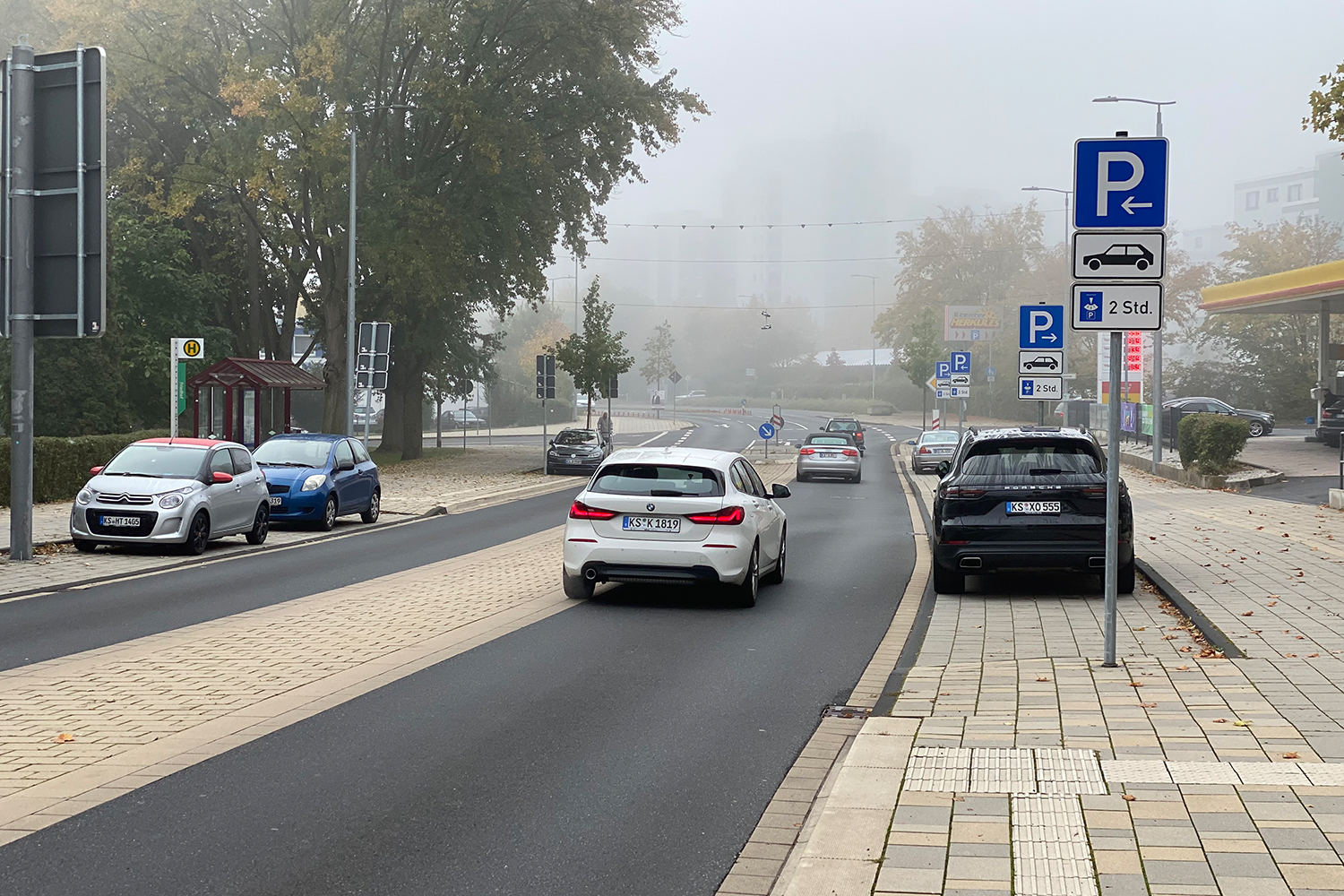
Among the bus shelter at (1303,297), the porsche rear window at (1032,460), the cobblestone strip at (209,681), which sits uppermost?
the bus shelter at (1303,297)

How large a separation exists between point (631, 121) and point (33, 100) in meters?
28.5

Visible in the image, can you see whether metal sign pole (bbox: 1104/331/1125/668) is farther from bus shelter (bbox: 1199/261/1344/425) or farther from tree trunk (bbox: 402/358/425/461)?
tree trunk (bbox: 402/358/425/461)

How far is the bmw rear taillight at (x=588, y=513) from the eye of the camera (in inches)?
506

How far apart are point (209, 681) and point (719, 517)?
5.08 meters

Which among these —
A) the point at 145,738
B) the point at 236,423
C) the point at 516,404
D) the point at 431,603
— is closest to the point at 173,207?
the point at 236,423

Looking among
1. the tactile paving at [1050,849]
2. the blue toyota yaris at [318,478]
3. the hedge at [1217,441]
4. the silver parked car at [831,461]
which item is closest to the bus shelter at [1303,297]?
the hedge at [1217,441]

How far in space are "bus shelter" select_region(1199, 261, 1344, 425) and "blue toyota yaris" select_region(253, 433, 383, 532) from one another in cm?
2561

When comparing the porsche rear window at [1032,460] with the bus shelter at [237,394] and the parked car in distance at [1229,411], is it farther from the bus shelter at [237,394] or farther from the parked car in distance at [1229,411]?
the parked car in distance at [1229,411]

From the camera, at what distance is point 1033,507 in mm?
13227

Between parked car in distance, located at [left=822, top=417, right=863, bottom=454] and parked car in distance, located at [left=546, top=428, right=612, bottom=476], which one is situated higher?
parked car in distance, located at [left=822, top=417, right=863, bottom=454]

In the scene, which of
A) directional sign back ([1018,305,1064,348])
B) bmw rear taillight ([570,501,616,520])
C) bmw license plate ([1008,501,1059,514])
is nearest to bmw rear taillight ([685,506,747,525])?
bmw rear taillight ([570,501,616,520])

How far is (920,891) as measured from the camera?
4691mm

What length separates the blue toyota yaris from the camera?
22.0m

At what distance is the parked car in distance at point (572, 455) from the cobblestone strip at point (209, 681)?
28.0 meters
